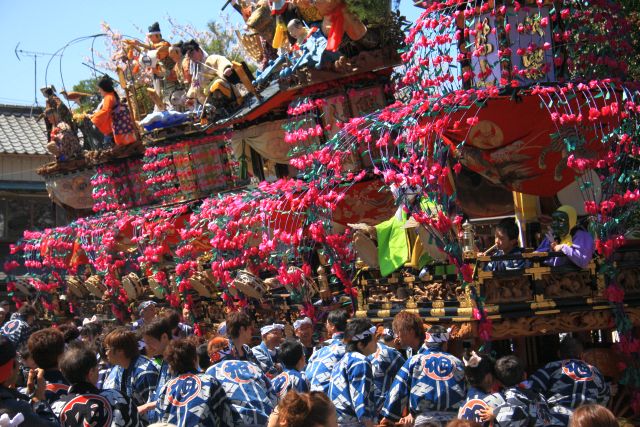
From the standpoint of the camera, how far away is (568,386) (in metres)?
7.66

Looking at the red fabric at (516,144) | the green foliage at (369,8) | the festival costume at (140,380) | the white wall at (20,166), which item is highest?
the green foliage at (369,8)

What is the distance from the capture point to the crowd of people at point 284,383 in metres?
6.68

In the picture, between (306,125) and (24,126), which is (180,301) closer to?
(306,125)

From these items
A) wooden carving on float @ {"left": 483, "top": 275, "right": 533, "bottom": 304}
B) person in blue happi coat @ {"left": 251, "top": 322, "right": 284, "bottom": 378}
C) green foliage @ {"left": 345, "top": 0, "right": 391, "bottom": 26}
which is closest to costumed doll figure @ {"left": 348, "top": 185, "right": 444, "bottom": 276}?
wooden carving on float @ {"left": 483, "top": 275, "right": 533, "bottom": 304}

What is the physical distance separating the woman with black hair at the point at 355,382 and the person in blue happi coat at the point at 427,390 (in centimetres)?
21

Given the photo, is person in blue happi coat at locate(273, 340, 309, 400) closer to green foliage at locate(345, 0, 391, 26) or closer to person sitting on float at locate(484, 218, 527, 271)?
person sitting on float at locate(484, 218, 527, 271)

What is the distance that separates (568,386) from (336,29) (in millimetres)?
9441

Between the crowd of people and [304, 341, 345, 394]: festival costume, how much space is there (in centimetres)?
1

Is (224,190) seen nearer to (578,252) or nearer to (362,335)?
(578,252)

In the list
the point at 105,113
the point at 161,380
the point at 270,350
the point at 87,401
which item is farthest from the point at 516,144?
the point at 105,113

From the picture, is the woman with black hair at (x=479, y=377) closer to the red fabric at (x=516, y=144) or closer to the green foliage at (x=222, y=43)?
the red fabric at (x=516, y=144)

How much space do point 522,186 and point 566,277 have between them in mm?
2200

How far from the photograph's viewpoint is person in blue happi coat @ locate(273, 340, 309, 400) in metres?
7.84

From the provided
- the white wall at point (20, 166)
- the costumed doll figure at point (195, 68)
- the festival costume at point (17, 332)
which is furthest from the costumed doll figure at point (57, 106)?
the festival costume at point (17, 332)
